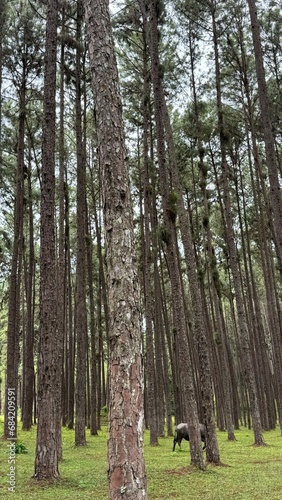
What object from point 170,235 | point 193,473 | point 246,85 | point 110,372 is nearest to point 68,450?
point 193,473

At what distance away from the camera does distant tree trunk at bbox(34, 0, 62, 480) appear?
770 cm

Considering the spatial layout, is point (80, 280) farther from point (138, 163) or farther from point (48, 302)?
point (138, 163)

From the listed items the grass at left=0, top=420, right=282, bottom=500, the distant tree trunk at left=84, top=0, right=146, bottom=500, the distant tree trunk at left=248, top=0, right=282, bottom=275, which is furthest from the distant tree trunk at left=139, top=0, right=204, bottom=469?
the distant tree trunk at left=84, top=0, right=146, bottom=500

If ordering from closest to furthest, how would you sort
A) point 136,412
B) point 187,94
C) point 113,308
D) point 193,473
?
point 136,412
point 113,308
point 193,473
point 187,94

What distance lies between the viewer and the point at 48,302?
832cm

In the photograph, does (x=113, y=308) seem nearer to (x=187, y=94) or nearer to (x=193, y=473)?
(x=193, y=473)

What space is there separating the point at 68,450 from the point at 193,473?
6.18 m

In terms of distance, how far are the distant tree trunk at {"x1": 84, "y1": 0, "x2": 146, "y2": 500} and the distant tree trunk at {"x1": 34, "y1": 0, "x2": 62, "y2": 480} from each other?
428cm

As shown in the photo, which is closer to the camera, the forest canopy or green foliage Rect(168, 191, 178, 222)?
the forest canopy

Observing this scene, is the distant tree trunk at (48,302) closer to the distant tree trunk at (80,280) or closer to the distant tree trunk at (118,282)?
the distant tree trunk at (118,282)

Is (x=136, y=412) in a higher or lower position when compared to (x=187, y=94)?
lower

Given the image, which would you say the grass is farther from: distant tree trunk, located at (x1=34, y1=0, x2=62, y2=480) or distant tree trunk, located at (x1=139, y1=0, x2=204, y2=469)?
distant tree trunk, located at (x1=139, y1=0, x2=204, y2=469)

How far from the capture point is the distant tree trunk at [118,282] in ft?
11.4

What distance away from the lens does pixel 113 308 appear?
396 centimetres
